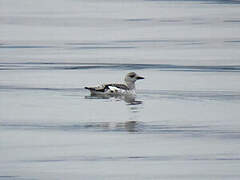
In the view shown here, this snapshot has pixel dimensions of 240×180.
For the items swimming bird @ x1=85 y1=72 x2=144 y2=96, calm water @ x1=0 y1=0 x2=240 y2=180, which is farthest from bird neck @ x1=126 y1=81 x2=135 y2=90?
calm water @ x1=0 y1=0 x2=240 y2=180

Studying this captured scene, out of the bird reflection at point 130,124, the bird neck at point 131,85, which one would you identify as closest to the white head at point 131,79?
the bird neck at point 131,85

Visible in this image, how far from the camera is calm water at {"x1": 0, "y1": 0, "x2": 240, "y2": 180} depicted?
13625mm

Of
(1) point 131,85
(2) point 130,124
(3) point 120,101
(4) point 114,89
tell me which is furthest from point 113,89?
(2) point 130,124

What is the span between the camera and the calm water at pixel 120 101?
13625mm

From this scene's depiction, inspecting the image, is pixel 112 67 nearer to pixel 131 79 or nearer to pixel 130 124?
pixel 131 79

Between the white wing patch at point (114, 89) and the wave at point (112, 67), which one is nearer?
the white wing patch at point (114, 89)

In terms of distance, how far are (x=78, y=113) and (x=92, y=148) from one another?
286 centimetres

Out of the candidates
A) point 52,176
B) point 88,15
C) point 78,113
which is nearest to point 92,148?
point 52,176

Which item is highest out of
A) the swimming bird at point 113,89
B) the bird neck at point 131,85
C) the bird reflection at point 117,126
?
the bird neck at point 131,85

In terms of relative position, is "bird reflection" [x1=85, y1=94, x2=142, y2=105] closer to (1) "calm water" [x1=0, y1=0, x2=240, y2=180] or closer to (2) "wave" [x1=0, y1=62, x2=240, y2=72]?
(1) "calm water" [x1=0, y1=0, x2=240, y2=180]

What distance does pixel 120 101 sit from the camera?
19.1 m

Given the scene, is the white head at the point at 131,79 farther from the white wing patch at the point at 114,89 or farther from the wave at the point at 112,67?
the wave at the point at 112,67

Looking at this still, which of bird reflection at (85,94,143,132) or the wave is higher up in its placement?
the wave

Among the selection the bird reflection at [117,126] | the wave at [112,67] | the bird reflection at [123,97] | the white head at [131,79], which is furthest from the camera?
the wave at [112,67]
